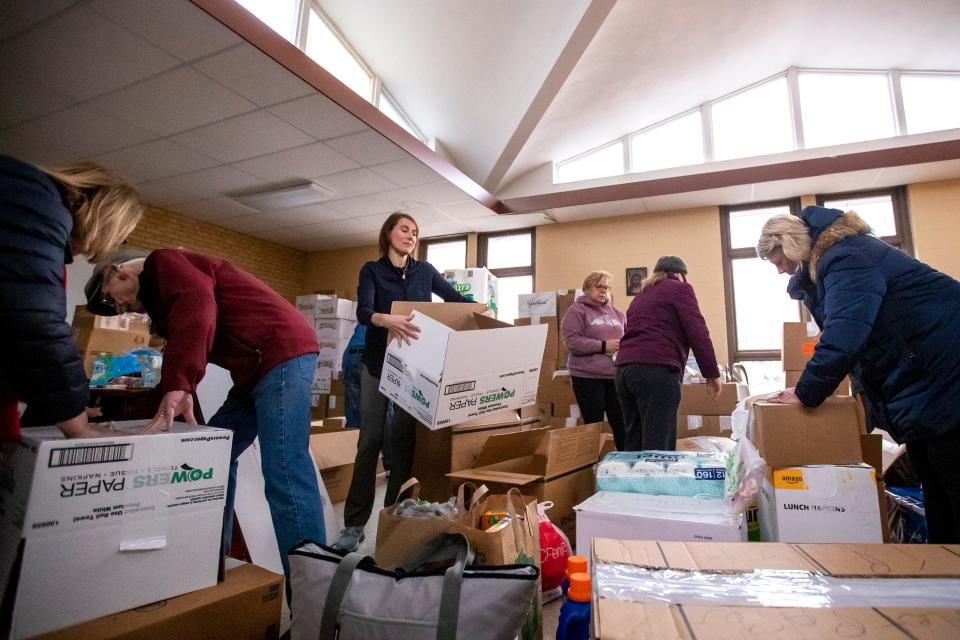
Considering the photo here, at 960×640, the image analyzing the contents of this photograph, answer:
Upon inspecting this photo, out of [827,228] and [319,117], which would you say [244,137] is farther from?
[827,228]

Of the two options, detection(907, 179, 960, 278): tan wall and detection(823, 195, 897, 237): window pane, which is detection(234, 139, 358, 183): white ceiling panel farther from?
detection(907, 179, 960, 278): tan wall

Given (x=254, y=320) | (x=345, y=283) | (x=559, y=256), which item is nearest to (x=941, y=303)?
(x=254, y=320)

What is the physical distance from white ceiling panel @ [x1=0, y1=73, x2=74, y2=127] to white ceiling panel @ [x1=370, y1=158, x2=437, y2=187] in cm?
214

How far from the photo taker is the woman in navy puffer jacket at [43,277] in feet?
2.64

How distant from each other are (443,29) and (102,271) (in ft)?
10.7

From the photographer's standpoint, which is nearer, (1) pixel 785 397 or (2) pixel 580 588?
(2) pixel 580 588

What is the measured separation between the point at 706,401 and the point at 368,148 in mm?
3178

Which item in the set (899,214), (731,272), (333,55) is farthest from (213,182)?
(899,214)

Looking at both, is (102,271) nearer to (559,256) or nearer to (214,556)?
(214,556)

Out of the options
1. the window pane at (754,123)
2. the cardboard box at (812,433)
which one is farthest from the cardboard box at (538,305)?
the cardboard box at (812,433)

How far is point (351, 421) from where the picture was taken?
332 cm

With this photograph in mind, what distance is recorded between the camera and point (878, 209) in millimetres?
4730

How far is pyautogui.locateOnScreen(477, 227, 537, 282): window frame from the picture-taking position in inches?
234

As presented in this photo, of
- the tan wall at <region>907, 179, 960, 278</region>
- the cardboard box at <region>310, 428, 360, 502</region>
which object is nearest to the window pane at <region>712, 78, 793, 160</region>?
the tan wall at <region>907, 179, 960, 278</region>
